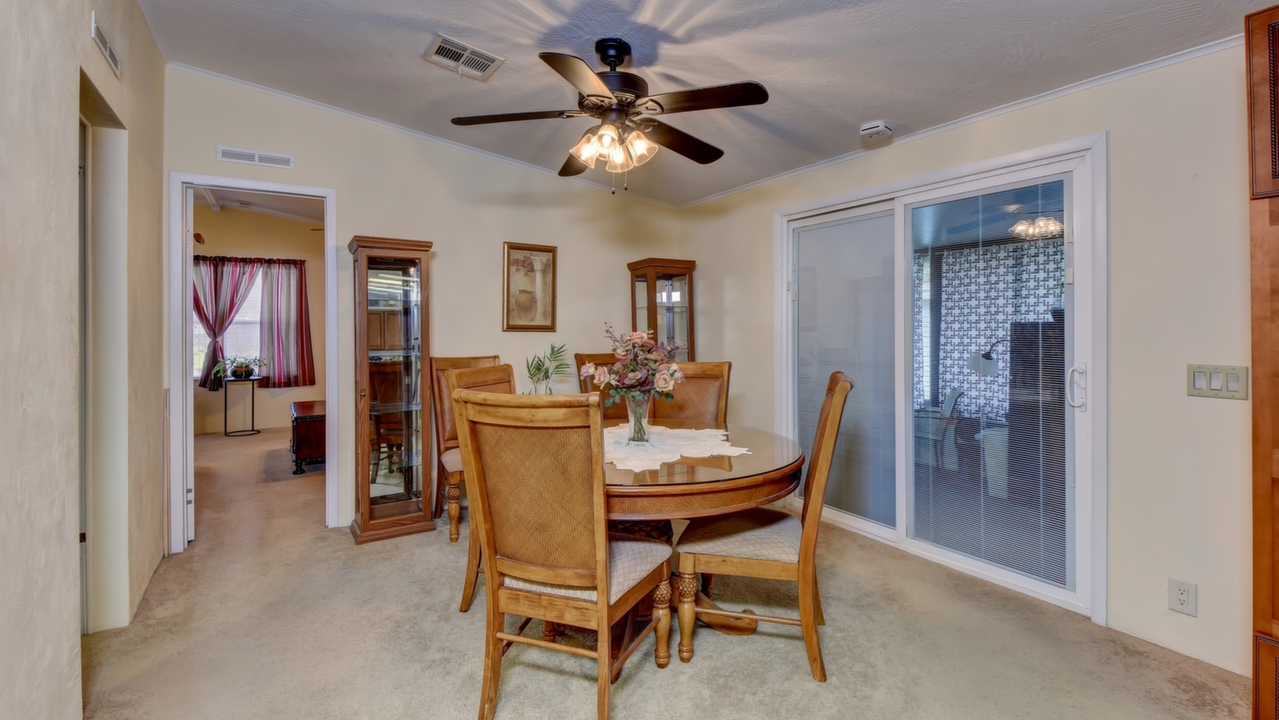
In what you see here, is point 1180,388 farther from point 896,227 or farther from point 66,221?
point 66,221

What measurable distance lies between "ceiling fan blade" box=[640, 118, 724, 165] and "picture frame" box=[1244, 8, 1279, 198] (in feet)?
5.18

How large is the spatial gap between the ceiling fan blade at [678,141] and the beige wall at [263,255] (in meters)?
6.41

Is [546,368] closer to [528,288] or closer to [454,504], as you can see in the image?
[528,288]

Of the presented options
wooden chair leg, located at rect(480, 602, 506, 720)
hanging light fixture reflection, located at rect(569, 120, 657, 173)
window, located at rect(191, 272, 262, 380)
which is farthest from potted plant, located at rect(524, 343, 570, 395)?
window, located at rect(191, 272, 262, 380)

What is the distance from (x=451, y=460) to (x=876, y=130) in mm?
3045

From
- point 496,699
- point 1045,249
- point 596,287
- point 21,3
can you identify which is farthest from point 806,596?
point 596,287

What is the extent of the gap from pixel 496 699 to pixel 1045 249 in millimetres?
2959

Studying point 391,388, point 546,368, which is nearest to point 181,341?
point 391,388

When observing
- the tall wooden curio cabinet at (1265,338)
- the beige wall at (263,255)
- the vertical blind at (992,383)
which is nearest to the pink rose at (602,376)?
the vertical blind at (992,383)

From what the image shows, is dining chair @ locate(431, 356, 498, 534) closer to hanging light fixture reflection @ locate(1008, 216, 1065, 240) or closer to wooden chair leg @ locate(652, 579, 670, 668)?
wooden chair leg @ locate(652, 579, 670, 668)

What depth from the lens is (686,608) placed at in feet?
6.48

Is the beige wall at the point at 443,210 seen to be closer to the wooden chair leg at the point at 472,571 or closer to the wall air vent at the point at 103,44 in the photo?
the wall air vent at the point at 103,44

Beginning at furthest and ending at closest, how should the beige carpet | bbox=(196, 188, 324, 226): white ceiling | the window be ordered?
the window, bbox=(196, 188, 324, 226): white ceiling, the beige carpet

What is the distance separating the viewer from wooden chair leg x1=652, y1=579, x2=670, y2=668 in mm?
1909
